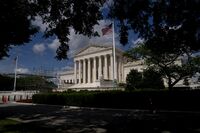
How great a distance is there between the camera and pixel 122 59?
9962cm

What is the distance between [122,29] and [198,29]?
132 inches

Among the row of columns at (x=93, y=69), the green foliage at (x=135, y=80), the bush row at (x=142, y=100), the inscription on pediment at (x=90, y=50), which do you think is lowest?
the bush row at (x=142, y=100)

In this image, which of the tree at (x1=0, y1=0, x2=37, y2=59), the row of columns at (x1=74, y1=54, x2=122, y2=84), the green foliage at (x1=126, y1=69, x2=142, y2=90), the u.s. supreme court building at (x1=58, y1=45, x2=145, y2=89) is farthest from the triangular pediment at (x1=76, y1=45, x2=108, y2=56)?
the tree at (x1=0, y1=0, x2=37, y2=59)

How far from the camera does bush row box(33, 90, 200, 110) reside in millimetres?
22422

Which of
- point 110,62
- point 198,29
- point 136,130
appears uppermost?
point 110,62

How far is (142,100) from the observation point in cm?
2564

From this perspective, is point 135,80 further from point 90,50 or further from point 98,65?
point 90,50

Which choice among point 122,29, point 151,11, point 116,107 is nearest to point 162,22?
point 151,11

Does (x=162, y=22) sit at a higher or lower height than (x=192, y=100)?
higher

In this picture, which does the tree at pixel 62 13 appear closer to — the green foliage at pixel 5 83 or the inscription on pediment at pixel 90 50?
the inscription on pediment at pixel 90 50

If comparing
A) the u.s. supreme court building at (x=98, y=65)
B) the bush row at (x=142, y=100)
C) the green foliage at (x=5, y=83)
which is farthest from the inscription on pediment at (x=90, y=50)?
the bush row at (x=142, y=100)

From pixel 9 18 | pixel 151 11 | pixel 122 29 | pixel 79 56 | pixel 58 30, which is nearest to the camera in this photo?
pixel 151 11

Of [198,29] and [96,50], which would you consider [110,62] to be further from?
[198,29]

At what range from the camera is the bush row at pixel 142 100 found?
22.4 meters
